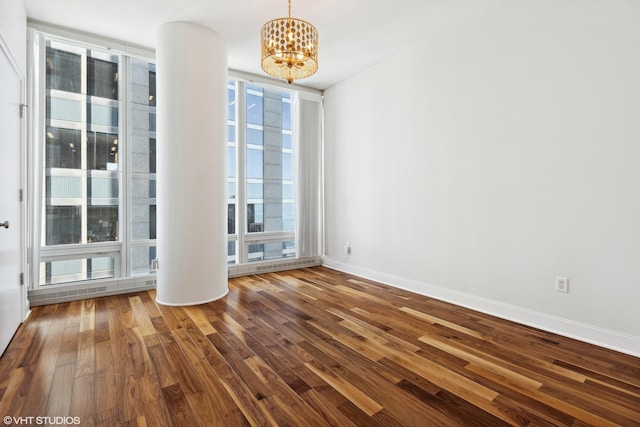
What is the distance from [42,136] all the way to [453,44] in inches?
165

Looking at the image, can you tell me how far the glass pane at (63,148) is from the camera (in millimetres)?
3297

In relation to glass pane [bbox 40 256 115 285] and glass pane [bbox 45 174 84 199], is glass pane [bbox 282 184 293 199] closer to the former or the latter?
glass pane [bbox 40 256 115 285]

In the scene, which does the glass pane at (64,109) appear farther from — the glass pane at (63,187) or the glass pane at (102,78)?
the glass pane at (63,187)

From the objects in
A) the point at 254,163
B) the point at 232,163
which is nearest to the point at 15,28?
the point at 232,163

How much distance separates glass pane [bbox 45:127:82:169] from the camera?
3.30 metres

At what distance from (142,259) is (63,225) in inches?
32.7

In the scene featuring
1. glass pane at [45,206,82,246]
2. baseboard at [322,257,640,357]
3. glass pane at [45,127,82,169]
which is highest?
glass pane at [45,127,82,169]

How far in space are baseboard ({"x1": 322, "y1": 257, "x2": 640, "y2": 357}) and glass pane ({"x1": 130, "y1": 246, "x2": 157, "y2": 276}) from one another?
2779 millimetres

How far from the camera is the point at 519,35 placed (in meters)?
2.77

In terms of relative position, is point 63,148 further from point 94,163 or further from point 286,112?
point 286,112

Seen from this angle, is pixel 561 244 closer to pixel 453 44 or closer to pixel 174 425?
pixel 453 44

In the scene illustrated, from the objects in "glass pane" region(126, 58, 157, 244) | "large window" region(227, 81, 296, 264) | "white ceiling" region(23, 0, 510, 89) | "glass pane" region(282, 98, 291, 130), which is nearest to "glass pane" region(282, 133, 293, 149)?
"large window" region(227, 81, 296, 264)

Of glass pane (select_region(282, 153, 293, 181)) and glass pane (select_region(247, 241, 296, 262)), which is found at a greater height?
glass pane (select_region(282, 153, 293, 181))

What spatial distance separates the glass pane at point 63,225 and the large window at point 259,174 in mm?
1662
